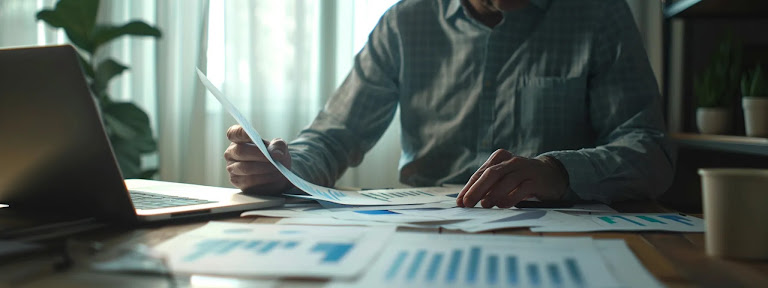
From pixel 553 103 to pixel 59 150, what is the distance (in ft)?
2.81

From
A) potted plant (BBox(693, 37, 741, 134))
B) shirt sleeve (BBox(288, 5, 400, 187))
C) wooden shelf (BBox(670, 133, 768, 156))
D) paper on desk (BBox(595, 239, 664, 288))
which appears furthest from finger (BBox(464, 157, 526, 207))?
potted plant (BBox(693, 37, 741, 134))

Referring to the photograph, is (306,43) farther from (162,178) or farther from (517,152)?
(517,152)

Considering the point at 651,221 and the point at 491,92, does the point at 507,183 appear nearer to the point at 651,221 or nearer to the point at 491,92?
the point at 651,221

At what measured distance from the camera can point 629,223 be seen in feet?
2.11

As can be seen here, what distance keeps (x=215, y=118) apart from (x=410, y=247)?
218 cm

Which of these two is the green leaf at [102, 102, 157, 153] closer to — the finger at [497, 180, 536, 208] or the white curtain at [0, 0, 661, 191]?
the white curtain at [0, 0, 661, 191]

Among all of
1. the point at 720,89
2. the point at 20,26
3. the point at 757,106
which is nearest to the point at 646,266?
the point at 757,106

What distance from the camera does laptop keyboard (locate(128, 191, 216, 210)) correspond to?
0.70m

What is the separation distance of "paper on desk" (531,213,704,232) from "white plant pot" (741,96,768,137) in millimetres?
852

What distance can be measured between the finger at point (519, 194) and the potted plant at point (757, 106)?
0.90m

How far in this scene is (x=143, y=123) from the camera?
2.32 metres

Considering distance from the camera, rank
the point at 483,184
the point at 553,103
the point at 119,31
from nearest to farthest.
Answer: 1. the point at 483,184
2. the point at 553,103
3. the point at 119,31

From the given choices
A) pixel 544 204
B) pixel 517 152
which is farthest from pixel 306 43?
pixel 544 204

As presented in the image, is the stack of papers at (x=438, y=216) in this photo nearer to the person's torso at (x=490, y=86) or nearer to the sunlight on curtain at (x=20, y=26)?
the person's torso at (x=490, y=86)
